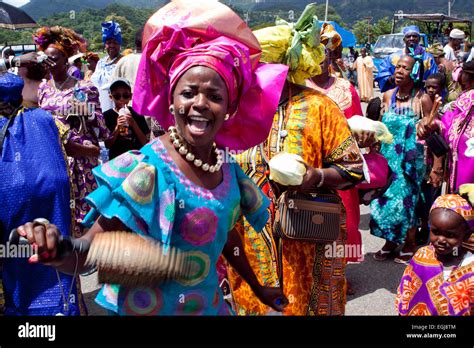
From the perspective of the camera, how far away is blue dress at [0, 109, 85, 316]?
310 centimetres

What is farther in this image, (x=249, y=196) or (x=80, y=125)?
(x=80, y=125)

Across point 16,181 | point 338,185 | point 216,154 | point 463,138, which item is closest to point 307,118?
point 338,185

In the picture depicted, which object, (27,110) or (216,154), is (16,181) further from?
(216,154)

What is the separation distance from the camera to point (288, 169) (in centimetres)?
257

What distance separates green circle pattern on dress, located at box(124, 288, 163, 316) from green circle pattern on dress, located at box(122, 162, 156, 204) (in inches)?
12.7

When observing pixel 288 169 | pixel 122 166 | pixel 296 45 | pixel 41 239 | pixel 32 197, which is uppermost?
pixel 296 45

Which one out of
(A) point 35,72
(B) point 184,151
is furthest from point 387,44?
(B) point 184,151

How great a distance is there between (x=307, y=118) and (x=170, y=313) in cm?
130

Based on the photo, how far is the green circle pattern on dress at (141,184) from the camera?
1828 millimetres

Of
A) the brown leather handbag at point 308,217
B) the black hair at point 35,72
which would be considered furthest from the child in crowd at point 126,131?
the brown leather handbag at point 308,217

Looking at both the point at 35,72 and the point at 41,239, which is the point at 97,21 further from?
the point at 41,239

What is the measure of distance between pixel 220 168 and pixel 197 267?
385mm

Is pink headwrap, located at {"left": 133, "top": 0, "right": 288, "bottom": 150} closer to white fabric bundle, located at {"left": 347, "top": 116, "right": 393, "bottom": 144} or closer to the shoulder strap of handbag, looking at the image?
the shoulder strap of handbag

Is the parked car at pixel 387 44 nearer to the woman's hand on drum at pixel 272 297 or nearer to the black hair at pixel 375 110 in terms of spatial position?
the black hair at pixel 375 110
